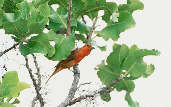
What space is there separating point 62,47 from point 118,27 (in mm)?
332

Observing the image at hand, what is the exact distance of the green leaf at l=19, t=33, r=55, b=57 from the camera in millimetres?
2109

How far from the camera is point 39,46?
213 centimetres

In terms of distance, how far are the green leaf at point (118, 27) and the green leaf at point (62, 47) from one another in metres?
0.19

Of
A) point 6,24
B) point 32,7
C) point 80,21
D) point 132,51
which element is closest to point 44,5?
point 32,7

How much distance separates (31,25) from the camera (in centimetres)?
203

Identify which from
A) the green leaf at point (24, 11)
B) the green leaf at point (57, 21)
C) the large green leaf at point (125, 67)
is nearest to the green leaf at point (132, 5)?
the large green leaf at point (125, 67)

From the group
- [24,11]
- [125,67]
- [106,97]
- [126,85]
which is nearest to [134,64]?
[125,67]

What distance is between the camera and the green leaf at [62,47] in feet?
7.10

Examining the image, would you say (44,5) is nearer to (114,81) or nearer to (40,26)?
(40,26)

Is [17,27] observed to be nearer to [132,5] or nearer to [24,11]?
[24,11]

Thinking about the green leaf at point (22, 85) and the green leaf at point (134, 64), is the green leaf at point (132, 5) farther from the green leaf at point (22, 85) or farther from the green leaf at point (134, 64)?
the green leaf at point (22, 85)

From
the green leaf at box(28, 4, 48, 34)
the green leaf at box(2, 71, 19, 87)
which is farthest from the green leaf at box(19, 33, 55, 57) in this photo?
the green leaf at box(2, 71, 19, 87)

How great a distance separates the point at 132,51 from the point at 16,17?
66 cm

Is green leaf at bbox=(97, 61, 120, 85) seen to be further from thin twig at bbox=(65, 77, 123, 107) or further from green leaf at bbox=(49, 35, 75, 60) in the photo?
green leaf at bbox=(49, 35, 75, 60)
